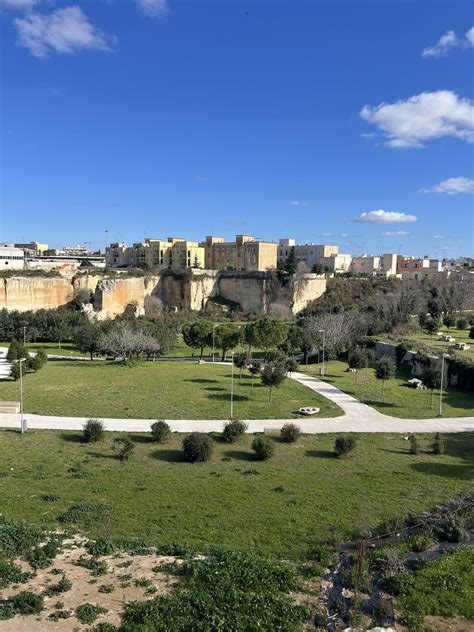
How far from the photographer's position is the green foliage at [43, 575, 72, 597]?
752 cm

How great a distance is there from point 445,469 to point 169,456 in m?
8.63

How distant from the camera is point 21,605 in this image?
710 cm

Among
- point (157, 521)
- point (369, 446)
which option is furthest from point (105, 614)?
point (369, 446)

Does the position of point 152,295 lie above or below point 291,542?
above

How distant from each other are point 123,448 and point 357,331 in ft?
98.9

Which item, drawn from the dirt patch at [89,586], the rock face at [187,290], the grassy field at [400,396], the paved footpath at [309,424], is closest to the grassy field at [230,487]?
the dirt patch at [89,586]

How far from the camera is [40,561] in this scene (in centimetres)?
840

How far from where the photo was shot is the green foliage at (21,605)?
699cm

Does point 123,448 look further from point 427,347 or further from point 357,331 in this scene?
point 357,331

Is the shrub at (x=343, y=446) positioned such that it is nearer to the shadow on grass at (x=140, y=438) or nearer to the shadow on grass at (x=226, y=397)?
the shadow on grass at (x=140, y=438)

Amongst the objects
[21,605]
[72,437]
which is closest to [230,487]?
[21,605]

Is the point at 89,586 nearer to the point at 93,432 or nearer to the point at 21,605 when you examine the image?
the point at 21,605

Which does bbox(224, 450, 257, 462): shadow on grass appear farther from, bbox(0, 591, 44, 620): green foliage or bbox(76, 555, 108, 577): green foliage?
bbox(0, 591, 44, 620): green foliage

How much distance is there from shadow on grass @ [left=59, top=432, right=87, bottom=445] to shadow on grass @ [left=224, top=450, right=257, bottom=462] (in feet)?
16.5
